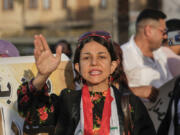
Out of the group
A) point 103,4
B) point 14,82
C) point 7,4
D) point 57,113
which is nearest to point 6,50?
point 14,82

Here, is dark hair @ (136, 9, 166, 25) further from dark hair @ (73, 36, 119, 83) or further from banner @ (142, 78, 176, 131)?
dark hair @ (73, 36, 119, 83)

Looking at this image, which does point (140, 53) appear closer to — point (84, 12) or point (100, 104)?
point (100, 104)

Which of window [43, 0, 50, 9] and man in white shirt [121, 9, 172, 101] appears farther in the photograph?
window [43, 0, 50, 9]

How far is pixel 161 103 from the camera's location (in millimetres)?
4254

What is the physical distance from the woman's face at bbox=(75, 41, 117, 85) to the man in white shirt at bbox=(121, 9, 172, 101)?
1709 millimetres

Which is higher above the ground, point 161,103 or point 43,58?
point 43,58

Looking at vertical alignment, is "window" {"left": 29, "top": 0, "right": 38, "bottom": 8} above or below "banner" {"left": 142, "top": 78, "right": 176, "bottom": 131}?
above

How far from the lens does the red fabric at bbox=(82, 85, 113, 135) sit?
2553 millimetres

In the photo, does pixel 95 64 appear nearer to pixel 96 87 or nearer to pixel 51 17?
pixel 96 87

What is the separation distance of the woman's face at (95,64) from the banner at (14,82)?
0.45 meters

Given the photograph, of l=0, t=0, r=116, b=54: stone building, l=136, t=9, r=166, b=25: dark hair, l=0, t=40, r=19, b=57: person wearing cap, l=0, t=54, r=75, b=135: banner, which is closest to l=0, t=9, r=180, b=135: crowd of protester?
l=0, t=54, r=75, b=135: banner

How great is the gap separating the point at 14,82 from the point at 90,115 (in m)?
0.85

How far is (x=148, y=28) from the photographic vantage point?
4.81m

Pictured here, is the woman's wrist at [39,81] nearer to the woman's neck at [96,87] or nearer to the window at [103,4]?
the woman's neck at [96,87]
